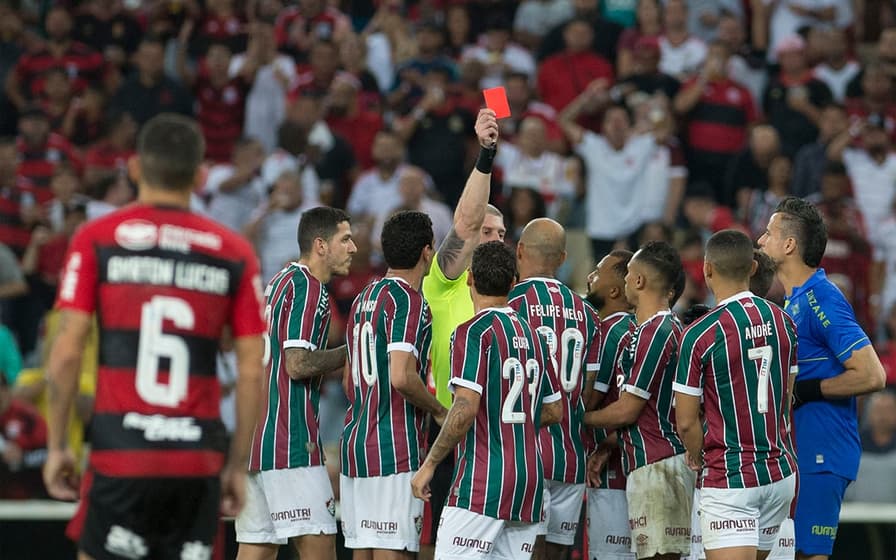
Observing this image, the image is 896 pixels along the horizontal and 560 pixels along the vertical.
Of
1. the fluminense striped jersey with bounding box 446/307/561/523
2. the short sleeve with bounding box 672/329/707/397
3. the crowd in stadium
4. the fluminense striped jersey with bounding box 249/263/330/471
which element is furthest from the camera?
the crowd in stadium

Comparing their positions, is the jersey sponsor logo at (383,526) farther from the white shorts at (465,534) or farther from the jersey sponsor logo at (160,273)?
the jersey sponsor logo at (160,273)

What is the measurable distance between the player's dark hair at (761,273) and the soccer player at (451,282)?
1590 mm

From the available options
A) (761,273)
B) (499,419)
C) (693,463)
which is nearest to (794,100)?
(761,273)

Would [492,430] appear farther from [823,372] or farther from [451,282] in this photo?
[823,372]

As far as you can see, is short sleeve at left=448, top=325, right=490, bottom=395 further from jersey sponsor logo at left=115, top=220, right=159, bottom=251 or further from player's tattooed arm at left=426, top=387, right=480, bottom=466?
jersey sponsor logo at left=115, top=220, right=159, bottom=251

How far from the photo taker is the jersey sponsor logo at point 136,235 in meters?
5.54

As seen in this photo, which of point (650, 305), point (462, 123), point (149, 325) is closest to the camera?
point (149, 325)

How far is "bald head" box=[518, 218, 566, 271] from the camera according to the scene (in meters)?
8.09

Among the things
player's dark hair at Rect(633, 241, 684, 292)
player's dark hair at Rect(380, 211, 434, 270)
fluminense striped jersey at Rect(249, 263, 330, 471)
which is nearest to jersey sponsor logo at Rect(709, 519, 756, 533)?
player's dark hair at Rect(633, 241, 684, 292)

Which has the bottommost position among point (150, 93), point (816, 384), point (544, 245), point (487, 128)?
point (816, 384)

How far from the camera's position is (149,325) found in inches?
218

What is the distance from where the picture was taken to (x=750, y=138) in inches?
598

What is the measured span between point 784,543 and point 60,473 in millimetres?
4062

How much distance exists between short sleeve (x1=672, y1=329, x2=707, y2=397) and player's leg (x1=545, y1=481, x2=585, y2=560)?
105 centimetres
